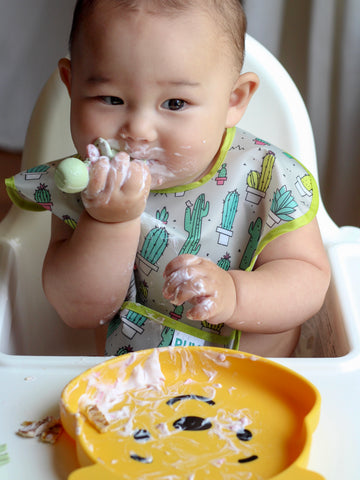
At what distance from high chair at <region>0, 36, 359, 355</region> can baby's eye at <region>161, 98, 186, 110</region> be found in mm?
337

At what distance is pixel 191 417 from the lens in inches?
23.7

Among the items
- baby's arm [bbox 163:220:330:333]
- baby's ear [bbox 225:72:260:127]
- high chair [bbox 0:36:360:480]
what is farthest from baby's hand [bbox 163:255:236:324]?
baby's ear [bbox 225:72:260:127]

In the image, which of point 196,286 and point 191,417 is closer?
point 191,417

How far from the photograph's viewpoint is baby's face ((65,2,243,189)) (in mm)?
737

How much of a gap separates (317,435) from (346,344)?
20cm

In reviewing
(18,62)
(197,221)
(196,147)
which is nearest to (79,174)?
(196,147)

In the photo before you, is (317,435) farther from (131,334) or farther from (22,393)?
(131,334)

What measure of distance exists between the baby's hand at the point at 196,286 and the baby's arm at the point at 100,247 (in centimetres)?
8

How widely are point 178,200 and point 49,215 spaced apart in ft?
0.96

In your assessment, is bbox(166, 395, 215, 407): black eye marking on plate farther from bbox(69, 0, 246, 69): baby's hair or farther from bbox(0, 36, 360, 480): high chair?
bbox(69, 0, 246, 69): baby's hair

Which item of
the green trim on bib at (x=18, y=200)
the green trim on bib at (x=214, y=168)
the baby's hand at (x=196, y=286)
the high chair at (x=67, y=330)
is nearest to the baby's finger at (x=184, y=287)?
the baby's hand at (x=196, y=286)

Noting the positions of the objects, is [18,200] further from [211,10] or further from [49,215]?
[211,10]

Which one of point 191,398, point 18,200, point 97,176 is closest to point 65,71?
point 18,200

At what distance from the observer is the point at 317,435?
0.60 metres
